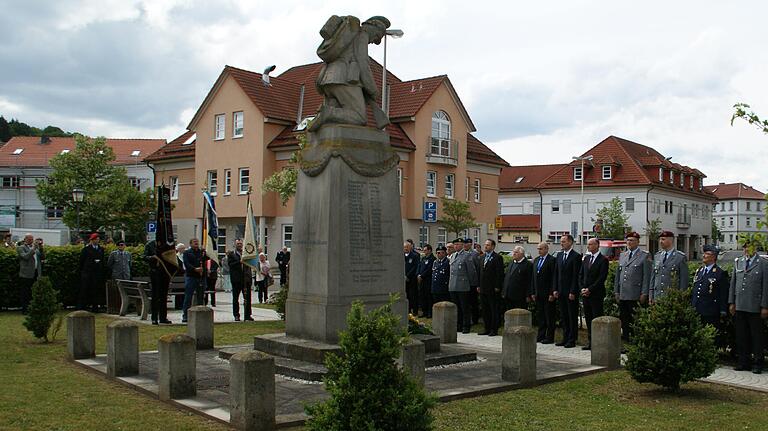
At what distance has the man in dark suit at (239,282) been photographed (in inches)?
742

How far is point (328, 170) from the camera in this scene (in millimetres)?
11227

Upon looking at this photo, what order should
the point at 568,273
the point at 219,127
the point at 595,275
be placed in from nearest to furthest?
the point at 595,275 < the point at 568,273 < the point at 219,127

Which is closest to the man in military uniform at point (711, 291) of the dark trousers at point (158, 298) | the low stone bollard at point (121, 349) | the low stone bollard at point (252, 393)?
the low stone bollard at point (252, 393)

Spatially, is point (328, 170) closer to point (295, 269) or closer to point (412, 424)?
point (295, 269)

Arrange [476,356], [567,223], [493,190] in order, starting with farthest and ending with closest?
[567,223], [493,190], [476,356]

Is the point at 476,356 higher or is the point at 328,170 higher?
the point at 328,170

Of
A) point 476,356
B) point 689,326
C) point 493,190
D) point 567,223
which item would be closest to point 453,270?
point 476,356

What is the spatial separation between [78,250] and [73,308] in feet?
5.18

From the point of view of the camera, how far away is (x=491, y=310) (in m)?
17.0

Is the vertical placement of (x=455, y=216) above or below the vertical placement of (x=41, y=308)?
above

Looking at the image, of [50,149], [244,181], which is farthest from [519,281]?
[50,149]

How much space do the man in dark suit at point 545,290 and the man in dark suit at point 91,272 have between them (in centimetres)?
1136

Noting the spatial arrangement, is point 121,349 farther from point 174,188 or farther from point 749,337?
point 174,188

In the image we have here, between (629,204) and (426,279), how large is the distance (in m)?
53.7
